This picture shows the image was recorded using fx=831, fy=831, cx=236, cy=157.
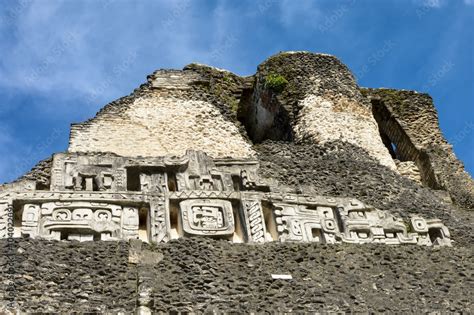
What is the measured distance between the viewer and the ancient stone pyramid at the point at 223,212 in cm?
664

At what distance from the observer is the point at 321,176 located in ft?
30.1

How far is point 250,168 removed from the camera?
8.81 meters

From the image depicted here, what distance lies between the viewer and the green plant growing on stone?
12438 mm

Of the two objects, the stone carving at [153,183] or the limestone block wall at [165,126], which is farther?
the limestone block wall at [165,126]

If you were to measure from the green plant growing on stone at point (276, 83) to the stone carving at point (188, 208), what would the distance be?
375 centimetres

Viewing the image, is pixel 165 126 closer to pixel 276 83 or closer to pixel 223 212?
pixel 276 83

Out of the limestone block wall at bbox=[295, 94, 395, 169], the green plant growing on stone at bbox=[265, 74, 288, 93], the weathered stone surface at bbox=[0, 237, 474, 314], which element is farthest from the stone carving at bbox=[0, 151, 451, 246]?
the green plant growing on stone at bbox=[265, 74, 288, 93]

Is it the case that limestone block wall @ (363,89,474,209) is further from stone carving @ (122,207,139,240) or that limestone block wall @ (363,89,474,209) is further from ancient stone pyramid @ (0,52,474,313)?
stone carving @ (122,207,139,240)

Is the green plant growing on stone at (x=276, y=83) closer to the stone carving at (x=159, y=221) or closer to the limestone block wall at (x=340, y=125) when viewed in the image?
the limestone block wall at (x=340, y=125)

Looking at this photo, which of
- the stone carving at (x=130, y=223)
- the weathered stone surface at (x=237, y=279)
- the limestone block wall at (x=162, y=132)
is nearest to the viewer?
the weathered stone surface at (x=237, y=279)

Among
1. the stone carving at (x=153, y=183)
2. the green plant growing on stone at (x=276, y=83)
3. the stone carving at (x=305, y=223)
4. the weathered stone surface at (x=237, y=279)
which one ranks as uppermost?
the green plant growing on stone at (x=276, y=83)

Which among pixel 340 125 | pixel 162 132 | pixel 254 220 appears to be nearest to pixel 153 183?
pixel 254 220

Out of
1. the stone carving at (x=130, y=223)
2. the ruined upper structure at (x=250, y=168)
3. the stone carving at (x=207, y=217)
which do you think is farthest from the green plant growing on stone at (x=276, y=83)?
the stone carving at (x=130, y=223)

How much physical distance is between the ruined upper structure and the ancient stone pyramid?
2 cm
